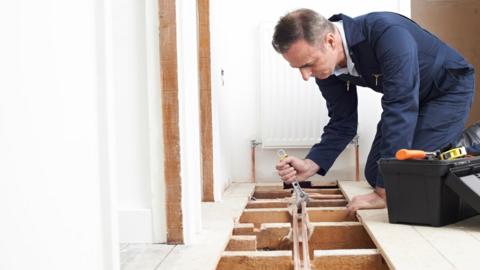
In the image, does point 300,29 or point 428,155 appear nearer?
point 428,155

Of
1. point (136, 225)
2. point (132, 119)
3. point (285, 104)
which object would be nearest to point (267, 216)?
point (136, 225)

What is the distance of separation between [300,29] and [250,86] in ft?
4.29

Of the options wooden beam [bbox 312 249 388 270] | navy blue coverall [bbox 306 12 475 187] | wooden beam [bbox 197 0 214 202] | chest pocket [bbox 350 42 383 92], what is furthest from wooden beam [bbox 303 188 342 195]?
wooden beam [bbox 312 249 388 270]

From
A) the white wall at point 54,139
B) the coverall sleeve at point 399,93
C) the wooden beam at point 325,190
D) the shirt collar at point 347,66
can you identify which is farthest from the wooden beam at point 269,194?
the white wall at point 54,139

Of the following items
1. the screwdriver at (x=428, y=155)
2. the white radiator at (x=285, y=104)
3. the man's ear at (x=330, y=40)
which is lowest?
the screwdriver at (x=428, y=155)

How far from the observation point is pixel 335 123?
2.24 m

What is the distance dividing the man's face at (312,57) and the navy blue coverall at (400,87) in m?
0.10

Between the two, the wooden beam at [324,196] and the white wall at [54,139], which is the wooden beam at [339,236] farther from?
the white wall at [54,139]

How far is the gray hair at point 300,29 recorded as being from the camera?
1.72 metres

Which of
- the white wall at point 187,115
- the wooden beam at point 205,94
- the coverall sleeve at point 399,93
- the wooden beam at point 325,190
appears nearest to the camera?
the white wall at point 187,115

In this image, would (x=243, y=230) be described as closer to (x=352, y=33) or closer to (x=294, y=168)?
(x=294, y=168)

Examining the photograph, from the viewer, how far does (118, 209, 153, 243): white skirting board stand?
58.3 inches

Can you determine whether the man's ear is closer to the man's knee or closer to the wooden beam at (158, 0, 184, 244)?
the wooden beam at (158, 0, 184, 244)

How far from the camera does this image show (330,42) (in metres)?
1.79
